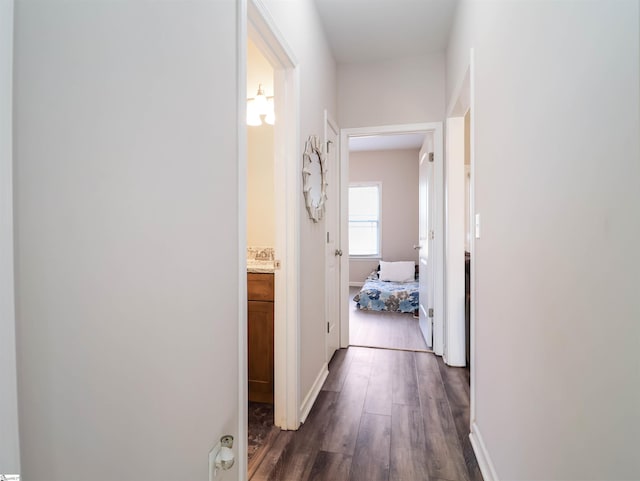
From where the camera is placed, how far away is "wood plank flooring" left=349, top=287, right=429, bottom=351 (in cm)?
340

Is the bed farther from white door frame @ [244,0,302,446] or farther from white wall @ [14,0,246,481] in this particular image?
white wall @ [14,0,246,481]

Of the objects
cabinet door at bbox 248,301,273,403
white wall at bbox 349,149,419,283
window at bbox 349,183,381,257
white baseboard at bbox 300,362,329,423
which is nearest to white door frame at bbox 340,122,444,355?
white baseboard at bbox 300,362,329,423

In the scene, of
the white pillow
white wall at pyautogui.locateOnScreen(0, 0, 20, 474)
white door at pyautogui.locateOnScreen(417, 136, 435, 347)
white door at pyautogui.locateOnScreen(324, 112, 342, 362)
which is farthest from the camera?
the white pillow

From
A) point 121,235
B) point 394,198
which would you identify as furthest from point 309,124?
point 394,198

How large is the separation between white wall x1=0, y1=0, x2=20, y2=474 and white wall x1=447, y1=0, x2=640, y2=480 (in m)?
1.05

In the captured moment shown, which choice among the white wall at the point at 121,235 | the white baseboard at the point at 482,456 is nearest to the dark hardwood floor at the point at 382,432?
the white baseboard at the point at 482,456

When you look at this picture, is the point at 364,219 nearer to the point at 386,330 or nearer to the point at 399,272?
the point at 399,272

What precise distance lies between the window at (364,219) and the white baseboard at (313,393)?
4413mm

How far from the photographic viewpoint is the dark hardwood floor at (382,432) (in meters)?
1.59

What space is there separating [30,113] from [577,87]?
115 centimetres

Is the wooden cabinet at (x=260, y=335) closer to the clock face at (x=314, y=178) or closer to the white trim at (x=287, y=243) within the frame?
the white trim at (x=287, y=243)

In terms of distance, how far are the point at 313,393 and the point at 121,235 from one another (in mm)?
1891

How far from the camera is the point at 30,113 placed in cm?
57

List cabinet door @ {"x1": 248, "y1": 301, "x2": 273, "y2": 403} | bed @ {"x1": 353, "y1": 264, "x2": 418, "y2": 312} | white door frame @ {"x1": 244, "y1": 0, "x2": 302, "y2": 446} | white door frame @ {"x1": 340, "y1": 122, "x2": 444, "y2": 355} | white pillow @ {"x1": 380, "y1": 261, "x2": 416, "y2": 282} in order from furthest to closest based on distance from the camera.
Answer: white pillow @ {"x1": 380, "y1": 261, "x2": 416, "y2": 282}, bed @ {"x1": 353, "y1": 264, "x2": 418, "y2": 312}, white door frame @ {"x1": 340, "y1": 122, "x2": 444, "y2": 355}, cabinet door @ {"x1": 248, "y1": 301, "x2": 273, "y2": 403}, white door frame @ {"x1": 244, "y1": 0, "x2": 302, "y2": 446}
